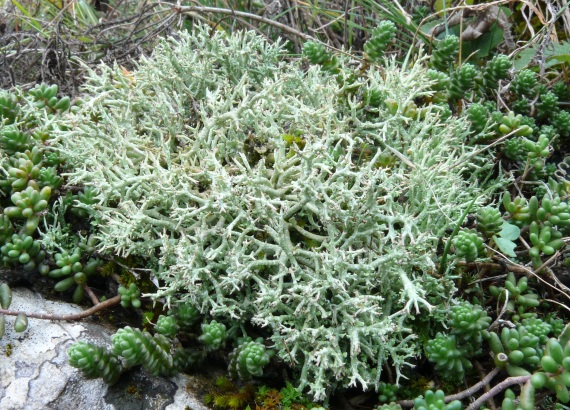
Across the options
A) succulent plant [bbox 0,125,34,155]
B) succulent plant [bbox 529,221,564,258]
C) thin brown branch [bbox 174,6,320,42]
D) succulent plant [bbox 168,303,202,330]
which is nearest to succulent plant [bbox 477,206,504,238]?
succulent plant [bbox 529,221,564,258]

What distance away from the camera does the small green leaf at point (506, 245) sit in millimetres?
1905

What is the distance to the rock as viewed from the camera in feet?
5.44

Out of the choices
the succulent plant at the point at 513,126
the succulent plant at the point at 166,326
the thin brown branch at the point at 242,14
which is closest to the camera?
the succulent plant at the point at 166,326

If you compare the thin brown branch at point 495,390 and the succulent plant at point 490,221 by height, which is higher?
the succulent plant at point 490,221

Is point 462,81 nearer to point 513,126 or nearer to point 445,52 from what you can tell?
point 445,52

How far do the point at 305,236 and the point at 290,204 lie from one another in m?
0.12

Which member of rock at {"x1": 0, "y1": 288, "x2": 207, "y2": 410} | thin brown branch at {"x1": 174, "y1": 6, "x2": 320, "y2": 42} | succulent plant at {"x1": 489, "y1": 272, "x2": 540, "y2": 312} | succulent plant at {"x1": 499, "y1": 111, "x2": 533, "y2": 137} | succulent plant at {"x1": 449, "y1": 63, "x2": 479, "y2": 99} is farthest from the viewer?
thin brown branch at {"x1": 174, "y1": 6, "x2": 320, "y2": 42}

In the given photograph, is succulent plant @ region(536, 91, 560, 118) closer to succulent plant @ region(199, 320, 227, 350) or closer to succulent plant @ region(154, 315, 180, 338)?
succulent plant @ region(199, 320, 227, 350)

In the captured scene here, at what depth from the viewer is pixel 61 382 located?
170 centimetres

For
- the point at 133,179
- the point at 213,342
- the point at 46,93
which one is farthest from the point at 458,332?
the point at 46,93

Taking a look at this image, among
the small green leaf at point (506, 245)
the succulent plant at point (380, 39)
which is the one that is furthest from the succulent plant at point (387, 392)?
the succulent plant at point (380, 39)

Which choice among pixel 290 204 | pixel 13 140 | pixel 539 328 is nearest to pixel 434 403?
pixel 539 328

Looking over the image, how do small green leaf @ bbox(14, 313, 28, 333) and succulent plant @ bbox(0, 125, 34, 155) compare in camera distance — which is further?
succulent plant @ bbox(0, 125, 34, 155)

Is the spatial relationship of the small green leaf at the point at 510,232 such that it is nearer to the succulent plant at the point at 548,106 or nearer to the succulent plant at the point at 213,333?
the succulent plant at the point at 548,106
